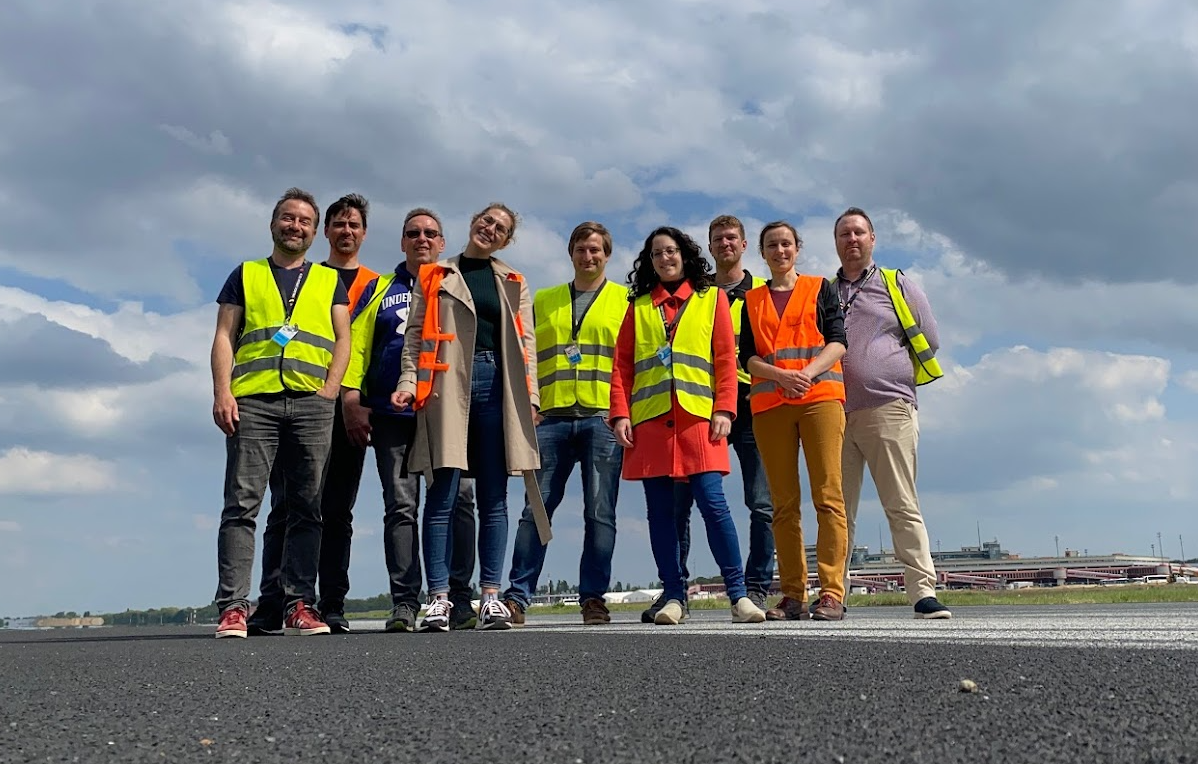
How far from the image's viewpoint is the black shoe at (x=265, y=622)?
230 inches

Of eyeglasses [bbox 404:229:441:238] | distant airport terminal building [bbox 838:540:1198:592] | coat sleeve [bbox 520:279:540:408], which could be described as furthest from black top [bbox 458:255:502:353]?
distant airport terminal building [bbox 838:540:1198:592]

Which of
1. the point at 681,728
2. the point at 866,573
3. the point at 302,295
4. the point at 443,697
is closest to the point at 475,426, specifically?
the point at 302,295

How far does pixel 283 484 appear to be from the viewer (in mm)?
5996

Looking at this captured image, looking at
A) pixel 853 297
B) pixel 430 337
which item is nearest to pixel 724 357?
pixel 853 297

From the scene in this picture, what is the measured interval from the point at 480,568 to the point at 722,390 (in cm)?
180

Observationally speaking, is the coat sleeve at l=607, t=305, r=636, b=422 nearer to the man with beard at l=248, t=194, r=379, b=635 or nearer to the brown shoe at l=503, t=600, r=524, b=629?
the brown shoe at l=503, t=600, r=524, b=629

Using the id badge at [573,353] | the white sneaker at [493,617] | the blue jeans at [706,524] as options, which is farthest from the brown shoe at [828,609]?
Result: the id badge at [573,353]

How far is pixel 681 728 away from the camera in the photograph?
201cm

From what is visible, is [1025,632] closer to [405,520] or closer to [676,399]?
[676,399]

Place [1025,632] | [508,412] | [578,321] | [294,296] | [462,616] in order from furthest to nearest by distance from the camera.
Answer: [578,321]
[508,412]
[462,616]
[294,296]
[1025,632]

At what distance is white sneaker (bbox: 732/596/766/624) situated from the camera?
566cm

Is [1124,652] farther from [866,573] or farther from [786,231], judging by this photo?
[866,573]

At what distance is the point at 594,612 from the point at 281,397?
241 centimetres

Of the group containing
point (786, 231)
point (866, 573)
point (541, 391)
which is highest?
point (786, 231)
